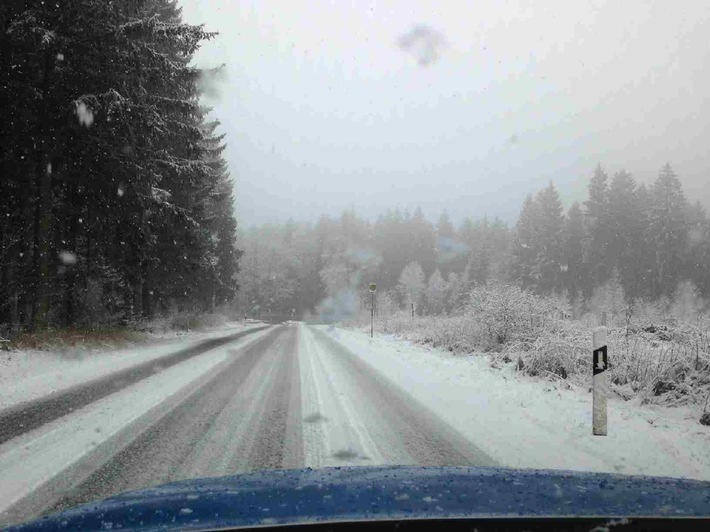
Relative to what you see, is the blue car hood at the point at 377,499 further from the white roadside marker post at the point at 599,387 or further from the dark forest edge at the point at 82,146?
the dark forest edge at the point at 82,146

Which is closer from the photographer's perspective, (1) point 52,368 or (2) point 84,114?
(1) point 52,368

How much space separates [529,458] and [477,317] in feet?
28.9

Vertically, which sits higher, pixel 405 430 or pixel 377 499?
pixel 377 499

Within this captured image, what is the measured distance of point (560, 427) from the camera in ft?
18.0

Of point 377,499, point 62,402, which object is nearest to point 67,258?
point 62,402

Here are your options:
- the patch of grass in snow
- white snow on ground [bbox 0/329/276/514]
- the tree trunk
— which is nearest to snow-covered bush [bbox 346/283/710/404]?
white snow on ground [bbox 0/329/276/514]

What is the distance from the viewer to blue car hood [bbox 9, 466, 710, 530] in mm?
1917

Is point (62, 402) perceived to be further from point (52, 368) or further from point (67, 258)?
point (67, 258)

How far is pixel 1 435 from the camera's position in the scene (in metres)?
4.71

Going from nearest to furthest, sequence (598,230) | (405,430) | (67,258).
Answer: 1. (405,430)
2. (67,258)
3. (598,230)

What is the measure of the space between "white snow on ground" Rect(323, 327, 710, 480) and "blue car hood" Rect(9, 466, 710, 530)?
173 centimetres

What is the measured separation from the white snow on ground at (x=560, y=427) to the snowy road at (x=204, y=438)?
0.39 m

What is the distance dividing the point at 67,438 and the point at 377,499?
399cm

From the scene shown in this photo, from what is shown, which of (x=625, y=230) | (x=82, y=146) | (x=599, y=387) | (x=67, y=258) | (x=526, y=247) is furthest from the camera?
(x=526, y=247)
